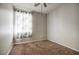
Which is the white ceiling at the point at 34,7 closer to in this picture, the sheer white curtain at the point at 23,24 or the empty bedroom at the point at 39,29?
the empty bedroom at the point at 39,29

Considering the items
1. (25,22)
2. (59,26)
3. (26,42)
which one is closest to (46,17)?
(59,26)

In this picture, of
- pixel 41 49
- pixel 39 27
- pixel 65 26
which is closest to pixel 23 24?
pixel 39 27

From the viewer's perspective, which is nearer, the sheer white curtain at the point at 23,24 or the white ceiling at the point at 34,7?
the white ceiling at the point at 34,7

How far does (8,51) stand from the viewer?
181cm

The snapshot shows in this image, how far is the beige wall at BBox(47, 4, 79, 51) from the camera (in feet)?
6.09

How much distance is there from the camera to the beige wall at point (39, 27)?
77.4 inches

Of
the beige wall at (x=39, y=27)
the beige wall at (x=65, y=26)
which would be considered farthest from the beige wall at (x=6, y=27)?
the beige wall at (x=65, y=26)

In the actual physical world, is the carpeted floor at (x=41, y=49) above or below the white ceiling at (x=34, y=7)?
below

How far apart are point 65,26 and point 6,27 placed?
4.31ft

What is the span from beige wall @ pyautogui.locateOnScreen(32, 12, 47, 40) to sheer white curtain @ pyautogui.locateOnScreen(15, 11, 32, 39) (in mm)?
116

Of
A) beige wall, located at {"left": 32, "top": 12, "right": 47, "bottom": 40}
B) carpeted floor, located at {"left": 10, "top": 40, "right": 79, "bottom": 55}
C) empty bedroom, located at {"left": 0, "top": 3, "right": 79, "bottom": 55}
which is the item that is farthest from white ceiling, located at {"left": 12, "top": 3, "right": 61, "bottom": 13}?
carpeted floor, located at {"left": 10, "top": 40, "right": 79, "bottom": 55}

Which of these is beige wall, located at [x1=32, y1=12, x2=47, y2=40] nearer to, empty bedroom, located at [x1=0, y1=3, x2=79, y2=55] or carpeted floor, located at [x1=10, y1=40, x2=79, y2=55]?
empty bedroom, located at [x1=0, y1=3, x2=79, y2=55]
